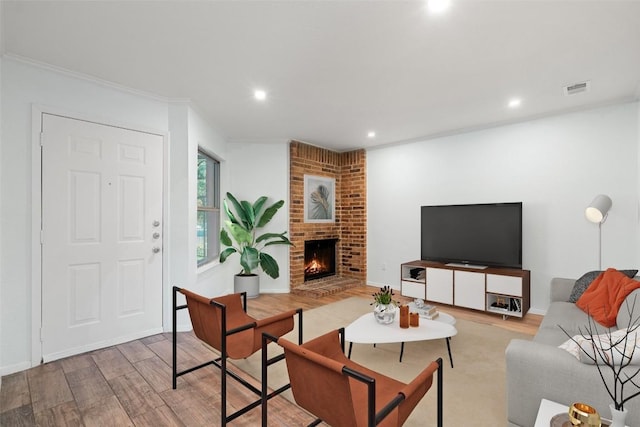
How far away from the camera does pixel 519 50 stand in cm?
229

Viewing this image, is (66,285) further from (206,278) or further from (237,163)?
(237,163)

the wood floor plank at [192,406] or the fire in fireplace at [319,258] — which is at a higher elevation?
the fire in fireplace at [319,258]

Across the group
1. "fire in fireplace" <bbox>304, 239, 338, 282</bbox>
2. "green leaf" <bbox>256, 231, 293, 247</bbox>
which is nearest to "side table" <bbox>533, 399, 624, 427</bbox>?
"green leaf" <bbox>256, 231, 293, 247</bbox>

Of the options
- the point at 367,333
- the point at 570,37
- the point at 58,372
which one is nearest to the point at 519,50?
the point at 570,37

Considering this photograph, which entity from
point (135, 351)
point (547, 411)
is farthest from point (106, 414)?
point (547, 411)

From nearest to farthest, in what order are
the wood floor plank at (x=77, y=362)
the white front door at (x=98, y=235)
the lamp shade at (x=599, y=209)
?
the wood floor plank at (x=77, y=362) → the white front door at (x=98, y=235) → the lamp shade at (x=599, y=209)

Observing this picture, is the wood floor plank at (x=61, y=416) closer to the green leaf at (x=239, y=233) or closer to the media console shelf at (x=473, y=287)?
the green leaf at (x=239, y=233)

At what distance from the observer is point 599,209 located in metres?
3.10

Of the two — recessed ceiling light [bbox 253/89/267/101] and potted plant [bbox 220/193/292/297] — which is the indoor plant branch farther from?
recessed ceiling light [bbox 253/89/267/101]

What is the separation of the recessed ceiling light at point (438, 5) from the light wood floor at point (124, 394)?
2618 mm

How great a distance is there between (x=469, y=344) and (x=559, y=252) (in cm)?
182

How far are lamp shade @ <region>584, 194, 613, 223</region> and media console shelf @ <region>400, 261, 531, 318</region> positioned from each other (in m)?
0.94

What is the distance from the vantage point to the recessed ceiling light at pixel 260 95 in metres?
3.09

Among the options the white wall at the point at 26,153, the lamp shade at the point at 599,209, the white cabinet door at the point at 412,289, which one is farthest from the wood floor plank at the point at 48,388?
the lamp shade at the point at 599,209
